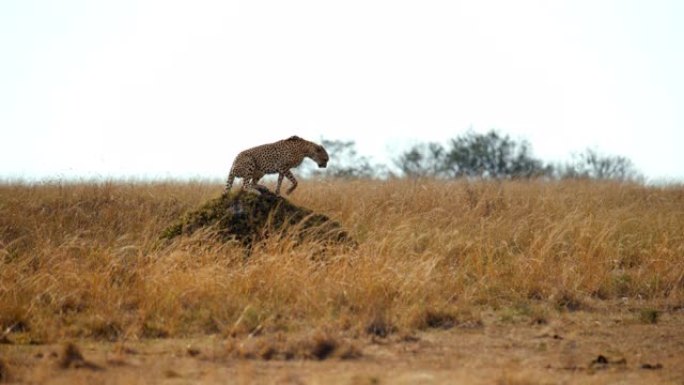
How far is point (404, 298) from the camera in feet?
25.9

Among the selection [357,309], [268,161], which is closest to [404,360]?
[357,309]

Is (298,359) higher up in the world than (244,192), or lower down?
lower down

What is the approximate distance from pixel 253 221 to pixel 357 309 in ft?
7.62

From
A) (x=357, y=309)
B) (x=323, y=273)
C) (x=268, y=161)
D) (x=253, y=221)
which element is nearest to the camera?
(x=357, y=309)

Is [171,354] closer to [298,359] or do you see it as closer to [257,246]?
[298,359]

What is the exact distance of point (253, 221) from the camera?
9594 millimetres

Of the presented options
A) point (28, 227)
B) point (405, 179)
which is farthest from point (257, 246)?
point (405, 179)

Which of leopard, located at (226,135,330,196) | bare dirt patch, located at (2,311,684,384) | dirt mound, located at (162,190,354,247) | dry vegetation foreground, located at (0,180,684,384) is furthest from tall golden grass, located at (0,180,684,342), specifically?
leopard, located at (226,135,330,196)

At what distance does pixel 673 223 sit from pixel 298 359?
7469 mm

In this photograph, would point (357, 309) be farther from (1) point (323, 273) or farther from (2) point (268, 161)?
(2) point (268, 161)

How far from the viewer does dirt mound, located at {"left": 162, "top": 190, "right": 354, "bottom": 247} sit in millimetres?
9438

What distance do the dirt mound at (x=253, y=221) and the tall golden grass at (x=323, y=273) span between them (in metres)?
0.26

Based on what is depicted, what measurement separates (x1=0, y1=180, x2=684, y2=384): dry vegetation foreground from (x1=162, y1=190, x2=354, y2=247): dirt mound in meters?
0.16

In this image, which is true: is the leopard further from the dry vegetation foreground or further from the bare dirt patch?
the bare dirt patch
